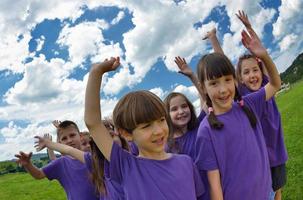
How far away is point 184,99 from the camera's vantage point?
4766mm

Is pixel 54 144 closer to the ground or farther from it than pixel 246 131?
farther from it

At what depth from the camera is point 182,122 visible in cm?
456

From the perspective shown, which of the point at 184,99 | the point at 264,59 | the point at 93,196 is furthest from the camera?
the point at 93,196

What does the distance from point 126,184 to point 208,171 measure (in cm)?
74

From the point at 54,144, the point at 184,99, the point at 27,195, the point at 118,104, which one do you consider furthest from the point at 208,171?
the point at 27,195

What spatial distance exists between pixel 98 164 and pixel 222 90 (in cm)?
145

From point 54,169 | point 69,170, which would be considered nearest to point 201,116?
point 69,170

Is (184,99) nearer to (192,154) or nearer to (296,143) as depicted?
(192,154)

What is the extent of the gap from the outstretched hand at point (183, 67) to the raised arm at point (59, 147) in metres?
1.49

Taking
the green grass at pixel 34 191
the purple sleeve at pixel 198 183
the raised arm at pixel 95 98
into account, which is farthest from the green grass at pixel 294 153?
the green grass at pixel 34 191

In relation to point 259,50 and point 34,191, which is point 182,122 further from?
point 34,191

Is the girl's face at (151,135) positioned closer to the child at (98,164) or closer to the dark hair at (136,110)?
the dark hair at (136,110)

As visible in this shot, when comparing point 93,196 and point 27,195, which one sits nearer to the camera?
point 93,196

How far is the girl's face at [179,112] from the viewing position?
457 cm
